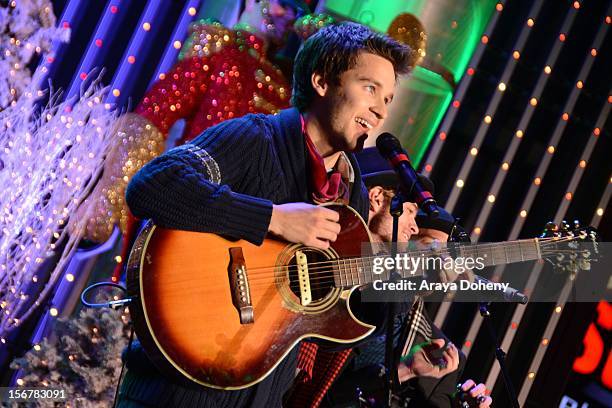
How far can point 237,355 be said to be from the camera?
1816 millimetres

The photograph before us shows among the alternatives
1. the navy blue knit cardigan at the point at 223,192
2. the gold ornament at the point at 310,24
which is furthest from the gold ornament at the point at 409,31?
the navy blue knit cardigan at the point at 223,192

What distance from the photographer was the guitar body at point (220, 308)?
173 centimetres

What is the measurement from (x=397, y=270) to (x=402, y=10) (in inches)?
108

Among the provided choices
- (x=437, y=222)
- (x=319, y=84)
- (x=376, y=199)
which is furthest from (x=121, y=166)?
(x=319, y=84)

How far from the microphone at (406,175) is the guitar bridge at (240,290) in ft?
1.80

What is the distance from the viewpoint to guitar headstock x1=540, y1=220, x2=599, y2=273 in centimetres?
237

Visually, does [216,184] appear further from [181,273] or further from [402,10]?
[402,10]

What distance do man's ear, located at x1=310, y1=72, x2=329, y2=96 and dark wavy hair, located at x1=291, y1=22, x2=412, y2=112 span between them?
1 cm

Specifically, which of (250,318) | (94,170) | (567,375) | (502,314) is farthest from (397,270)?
(567,375)

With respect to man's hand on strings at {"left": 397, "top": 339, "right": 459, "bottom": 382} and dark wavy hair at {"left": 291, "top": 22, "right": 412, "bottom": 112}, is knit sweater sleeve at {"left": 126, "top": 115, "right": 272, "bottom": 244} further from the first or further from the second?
Answer: man's hand on strings at {"left": 397, "top": 339, "right": 459, "bottom": 382}

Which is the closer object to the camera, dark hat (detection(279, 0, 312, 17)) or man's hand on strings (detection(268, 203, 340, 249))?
man's hand on strings (detection(268, 203, 340, 249))

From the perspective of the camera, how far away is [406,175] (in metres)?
2.00

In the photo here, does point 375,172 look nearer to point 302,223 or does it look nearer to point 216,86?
point 216,86

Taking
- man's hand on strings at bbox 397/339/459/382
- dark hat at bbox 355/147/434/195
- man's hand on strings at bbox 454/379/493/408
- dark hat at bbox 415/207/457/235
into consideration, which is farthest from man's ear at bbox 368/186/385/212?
man's hand on strings at bbox 454/379/493/408
